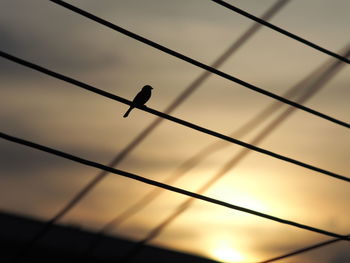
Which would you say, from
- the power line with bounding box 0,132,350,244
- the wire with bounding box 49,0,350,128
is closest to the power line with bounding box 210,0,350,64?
the wire with bounding box 49,0,350,128

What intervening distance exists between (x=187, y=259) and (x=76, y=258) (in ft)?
5.99

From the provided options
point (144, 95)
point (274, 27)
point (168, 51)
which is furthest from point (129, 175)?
point (144, 95)

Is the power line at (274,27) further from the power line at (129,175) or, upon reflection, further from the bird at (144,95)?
the bird at (144,95)

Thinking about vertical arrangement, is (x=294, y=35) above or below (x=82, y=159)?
above

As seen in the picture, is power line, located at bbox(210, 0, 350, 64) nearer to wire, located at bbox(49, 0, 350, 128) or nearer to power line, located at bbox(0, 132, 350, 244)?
wire, located at bbox(49, 0, 350, 128)

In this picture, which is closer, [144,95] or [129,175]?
[129,175]

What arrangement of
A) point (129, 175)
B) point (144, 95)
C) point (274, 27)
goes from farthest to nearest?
point (144, 95) < point (274, 27) < point (129, 175)

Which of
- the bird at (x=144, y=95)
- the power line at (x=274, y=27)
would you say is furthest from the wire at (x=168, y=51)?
the bird at (x=144, y=95)

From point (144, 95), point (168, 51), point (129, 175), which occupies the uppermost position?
point (144, 95)

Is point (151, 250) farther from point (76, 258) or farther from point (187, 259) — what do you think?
point (76, 258)

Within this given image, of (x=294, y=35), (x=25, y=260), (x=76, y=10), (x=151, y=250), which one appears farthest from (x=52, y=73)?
(x=151, y=250)

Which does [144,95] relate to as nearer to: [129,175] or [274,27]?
[274,27]

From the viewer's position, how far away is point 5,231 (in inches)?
317


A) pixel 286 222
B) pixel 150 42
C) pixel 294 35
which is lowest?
pixel 286 222
